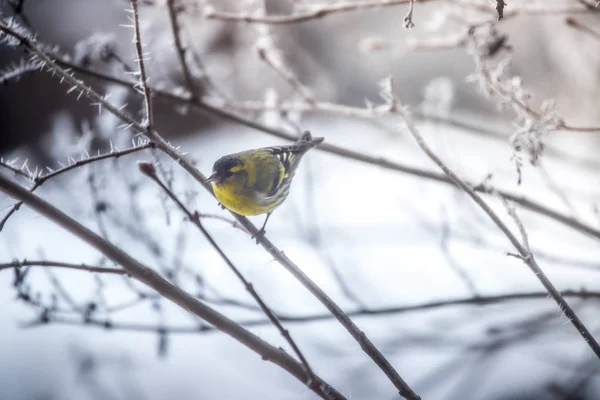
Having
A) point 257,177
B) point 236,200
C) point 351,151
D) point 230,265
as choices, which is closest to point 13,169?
point 230,265

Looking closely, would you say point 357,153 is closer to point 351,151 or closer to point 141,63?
point 351,151

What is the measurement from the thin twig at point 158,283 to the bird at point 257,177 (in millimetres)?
838

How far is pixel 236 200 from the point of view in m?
2.20

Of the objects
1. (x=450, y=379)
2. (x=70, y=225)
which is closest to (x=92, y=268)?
(x=70, y=225)

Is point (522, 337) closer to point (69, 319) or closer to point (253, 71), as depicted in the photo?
point (69, 319)

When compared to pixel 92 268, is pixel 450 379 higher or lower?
higher

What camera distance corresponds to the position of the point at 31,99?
4.47 m

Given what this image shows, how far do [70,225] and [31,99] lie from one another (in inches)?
161

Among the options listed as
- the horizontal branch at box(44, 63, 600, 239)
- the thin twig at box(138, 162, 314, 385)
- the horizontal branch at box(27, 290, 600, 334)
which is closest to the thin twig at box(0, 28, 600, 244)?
the horizontal branch at box(44, 63, 600, 239)

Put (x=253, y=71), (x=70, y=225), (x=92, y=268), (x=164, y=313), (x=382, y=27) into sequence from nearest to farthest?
(x=70, y=225) → (x=92, y=268) → (x=164, y=313) → (x=253, y=71) → (x=382, y=27)

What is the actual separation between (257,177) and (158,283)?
4.77 ft

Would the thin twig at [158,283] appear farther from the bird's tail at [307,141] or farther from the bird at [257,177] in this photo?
the bird's tail at [307,141]

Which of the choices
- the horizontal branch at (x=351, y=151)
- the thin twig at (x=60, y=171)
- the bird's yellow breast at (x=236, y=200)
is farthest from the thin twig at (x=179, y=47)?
the thin twig at (x=60, y=171)

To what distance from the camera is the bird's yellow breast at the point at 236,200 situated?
2137 millimetres
